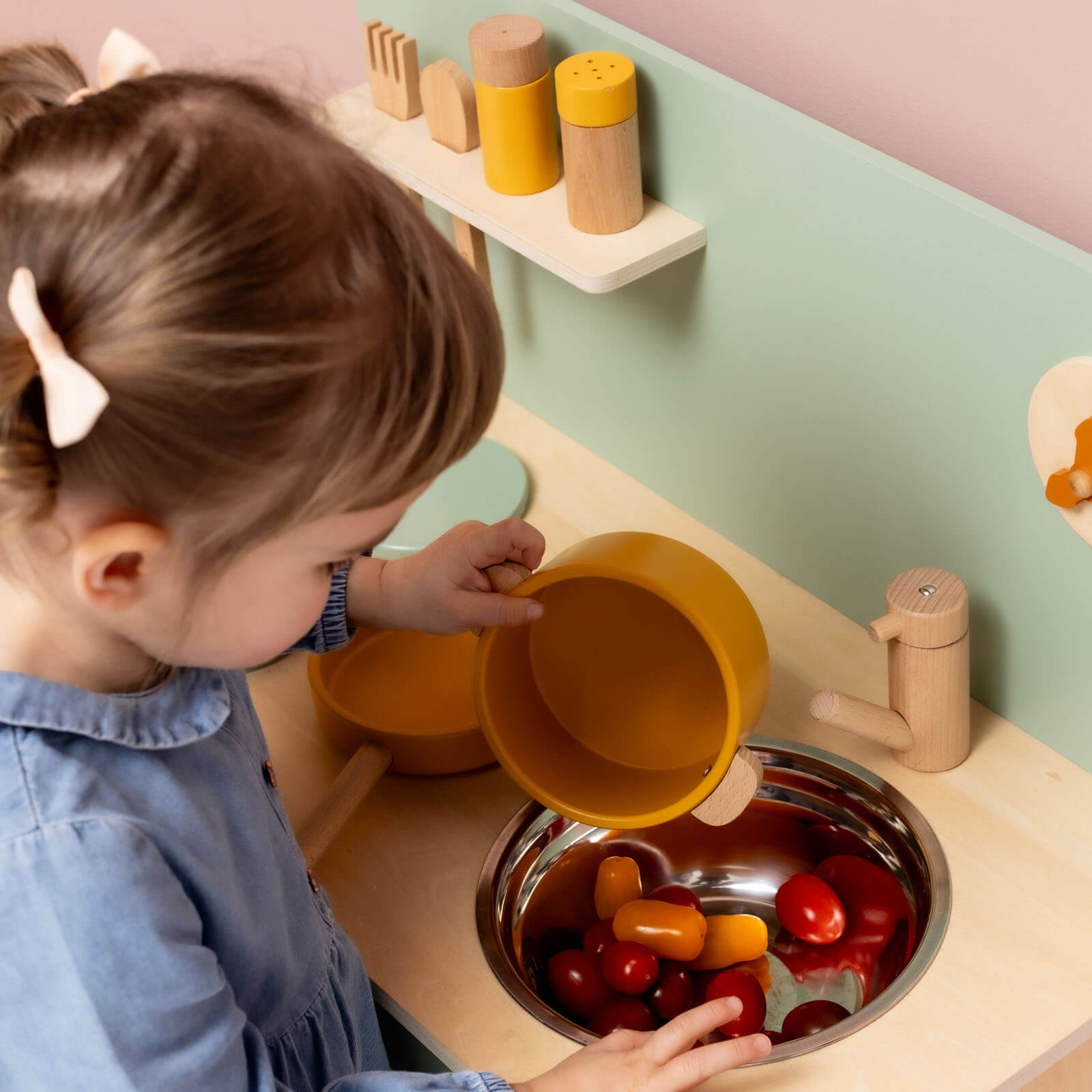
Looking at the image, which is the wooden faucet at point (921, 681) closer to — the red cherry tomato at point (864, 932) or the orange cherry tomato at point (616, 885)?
the red cherry tomato at point (864, 932)

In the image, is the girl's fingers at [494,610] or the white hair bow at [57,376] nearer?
the white hair bow at [57,376]

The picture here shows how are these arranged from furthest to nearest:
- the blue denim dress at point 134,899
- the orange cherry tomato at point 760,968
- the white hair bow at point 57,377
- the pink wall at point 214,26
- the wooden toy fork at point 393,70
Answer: the pink wall at point 214,26 → the wooden toy fork at point 393,70 → the orange cherry tomato at point 760,968 → the blue denim dress at point 134,899 → the white hair bow at point 57,377

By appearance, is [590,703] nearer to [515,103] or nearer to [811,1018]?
[811,1018]

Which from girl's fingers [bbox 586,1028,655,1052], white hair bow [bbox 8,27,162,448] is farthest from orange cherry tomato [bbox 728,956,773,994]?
white hair bow [bbox 8,27,162,448]

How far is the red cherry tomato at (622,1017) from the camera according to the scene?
85 cm

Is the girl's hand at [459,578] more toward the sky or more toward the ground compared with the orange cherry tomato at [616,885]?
more toward the sky

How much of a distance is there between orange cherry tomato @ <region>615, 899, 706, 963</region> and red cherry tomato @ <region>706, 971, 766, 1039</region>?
26mm

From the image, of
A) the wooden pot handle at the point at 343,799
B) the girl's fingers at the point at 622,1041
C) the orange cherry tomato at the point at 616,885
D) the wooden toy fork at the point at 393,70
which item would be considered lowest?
the orange cherry tomato at the point at 616,885

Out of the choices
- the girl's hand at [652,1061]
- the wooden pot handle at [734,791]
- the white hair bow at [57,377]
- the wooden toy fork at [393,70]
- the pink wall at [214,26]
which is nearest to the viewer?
the white hair bow at [57,377]

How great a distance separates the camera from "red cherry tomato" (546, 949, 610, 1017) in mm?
867

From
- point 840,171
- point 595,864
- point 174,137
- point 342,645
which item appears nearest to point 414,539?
point 342,645

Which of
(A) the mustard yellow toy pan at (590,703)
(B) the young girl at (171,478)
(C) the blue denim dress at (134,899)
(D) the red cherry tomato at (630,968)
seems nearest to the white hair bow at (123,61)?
(B) the young girl at (171,478)

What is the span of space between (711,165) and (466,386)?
41 cm

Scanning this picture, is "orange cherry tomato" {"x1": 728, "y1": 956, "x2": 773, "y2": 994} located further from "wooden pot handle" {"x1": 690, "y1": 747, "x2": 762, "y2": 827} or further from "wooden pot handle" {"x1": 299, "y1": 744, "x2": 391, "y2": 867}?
"wooden pot handle" {"x1": 299, "y1": 744, "x2": 391, "y2": 867}
